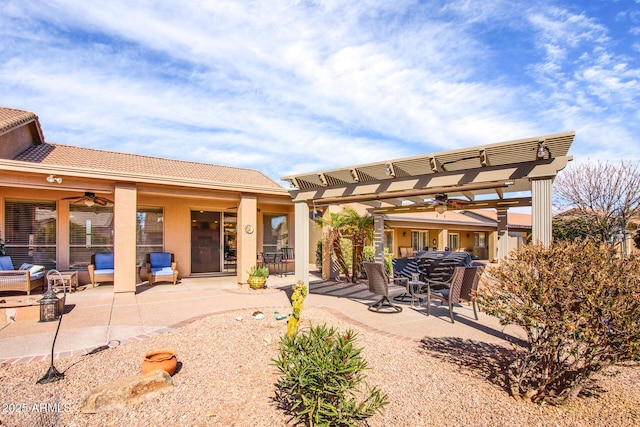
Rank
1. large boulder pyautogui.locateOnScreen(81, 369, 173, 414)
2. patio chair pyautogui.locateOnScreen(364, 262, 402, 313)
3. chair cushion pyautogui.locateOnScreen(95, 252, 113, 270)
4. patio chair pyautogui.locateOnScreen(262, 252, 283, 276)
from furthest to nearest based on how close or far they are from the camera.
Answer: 1. patio chair pyautogui.locateOnScreen(262, 252, 283, 276)
2. chair cushion pyautogui.locateOnScreen(95, 252, 113, 270)
3. patio chair pyautogui.locateOnScreen(364, 262, 402, 313)
4. large boulder pyautogui.locateOnScreen(81, 369, 173, 414)

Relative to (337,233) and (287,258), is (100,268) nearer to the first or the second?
(287,258)

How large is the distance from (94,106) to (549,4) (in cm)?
1505

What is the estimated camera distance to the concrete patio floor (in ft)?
18.5

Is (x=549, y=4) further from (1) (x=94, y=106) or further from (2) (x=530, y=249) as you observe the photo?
(1) (x=94, y=106)

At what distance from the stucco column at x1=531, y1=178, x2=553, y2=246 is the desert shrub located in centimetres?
180

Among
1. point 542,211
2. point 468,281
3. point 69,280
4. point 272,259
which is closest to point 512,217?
point 272,259

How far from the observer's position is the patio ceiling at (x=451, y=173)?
5633 mm

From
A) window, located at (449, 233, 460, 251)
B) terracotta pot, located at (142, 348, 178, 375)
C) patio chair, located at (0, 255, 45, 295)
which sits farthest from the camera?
window, located at (449, 233, 460, 251)

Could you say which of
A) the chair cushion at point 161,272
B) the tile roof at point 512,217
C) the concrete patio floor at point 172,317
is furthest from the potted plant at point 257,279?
the tile roof at point 512,217

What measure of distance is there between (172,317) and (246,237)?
446cm

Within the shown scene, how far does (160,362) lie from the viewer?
418 centimetres

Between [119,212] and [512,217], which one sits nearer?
[119,212]

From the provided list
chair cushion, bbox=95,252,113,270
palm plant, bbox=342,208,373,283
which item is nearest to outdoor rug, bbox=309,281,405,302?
palm plant, bbox=342,208,373,283

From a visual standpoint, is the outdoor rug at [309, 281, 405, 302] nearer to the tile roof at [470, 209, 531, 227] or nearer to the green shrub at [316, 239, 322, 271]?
the green shrub at [316, 239, 322, 271]
